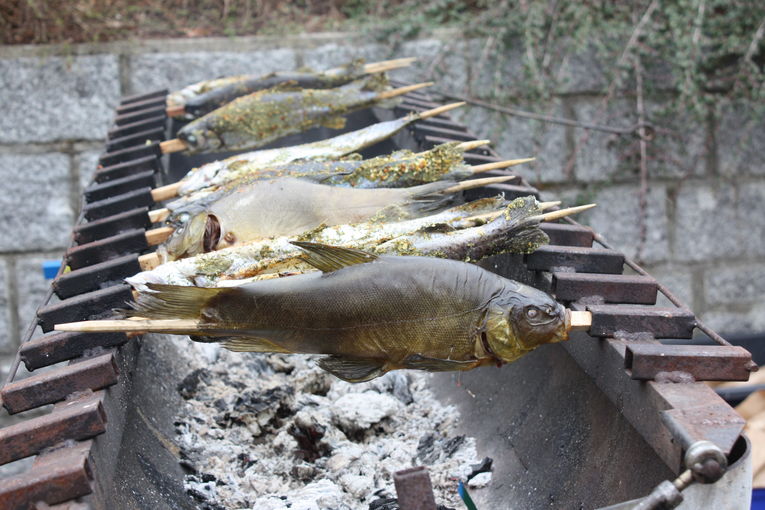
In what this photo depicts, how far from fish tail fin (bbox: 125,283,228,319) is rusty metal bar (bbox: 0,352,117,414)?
177 millimetres

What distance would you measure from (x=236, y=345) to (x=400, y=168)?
1.13m

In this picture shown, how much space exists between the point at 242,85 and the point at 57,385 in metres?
2.79

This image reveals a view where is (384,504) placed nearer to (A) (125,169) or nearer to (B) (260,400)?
(B) (260,400)

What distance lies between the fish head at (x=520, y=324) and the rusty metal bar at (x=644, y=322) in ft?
0.67

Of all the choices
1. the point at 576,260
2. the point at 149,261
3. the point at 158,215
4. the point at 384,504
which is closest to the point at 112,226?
the point at 158,215

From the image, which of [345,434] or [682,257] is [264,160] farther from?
[682,257]

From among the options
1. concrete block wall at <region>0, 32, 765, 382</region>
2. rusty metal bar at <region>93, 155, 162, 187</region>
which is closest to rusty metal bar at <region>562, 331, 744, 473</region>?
rusty metal bar at <region>93, 155, 162, 187</region>

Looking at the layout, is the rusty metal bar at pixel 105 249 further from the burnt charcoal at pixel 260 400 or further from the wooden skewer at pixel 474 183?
the wooden skewer at pixel 474 183

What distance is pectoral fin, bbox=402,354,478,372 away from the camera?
1833mm

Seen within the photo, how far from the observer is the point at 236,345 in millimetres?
1957

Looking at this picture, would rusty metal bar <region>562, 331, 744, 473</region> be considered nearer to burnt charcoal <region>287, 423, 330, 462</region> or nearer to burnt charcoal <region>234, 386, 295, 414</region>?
burnt charcoal <region>287, 423, 330, 462</region>

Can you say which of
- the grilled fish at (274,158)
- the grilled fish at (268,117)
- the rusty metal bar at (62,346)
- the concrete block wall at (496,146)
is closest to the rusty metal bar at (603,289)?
the rusty metal bar at (62,346)

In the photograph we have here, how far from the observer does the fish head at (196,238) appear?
101 inches

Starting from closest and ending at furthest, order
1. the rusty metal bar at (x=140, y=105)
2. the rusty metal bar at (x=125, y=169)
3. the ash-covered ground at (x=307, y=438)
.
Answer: the ash-covered ground at (x=307, y=438), the rusty metal bar at (x=125, y=169), the rusty metal bar at (x=140, y=105)
